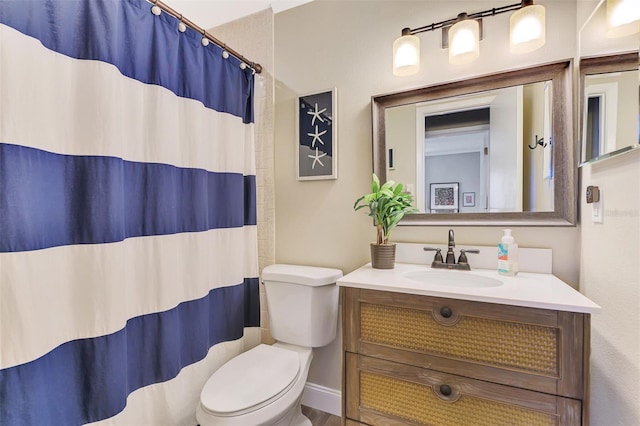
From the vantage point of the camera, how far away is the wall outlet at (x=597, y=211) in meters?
1.05

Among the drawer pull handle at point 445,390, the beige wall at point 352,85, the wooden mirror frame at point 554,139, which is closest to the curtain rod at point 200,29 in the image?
the beige wall at point 352,85

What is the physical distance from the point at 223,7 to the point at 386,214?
68.7 inches

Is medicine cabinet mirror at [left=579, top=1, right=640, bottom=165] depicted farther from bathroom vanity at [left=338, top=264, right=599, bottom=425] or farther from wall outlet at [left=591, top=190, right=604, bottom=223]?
bathroom vanity at [left=338, top=264, right=599, bottom=425]

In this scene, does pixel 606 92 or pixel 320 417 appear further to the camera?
pixel 320 417

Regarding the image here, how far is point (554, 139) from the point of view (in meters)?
1.28

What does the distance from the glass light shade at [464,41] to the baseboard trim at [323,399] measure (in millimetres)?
1929

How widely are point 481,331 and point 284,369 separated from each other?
2.84 ft

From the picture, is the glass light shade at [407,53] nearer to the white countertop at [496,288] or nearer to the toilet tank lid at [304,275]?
the white countertop at [496,288]

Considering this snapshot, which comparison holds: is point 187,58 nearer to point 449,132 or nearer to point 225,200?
point 225,200

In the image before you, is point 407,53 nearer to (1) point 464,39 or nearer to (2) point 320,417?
(1) point 464,39

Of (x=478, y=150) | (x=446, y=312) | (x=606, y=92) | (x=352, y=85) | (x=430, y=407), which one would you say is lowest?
(x=430, y=407)

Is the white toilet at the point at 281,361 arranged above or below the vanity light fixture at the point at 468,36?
below

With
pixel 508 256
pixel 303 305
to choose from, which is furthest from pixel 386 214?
pixel 303 305

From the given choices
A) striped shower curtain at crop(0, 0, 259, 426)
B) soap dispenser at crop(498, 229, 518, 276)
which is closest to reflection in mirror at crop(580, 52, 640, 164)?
soap dispenser at crop(498, 229, 518, 276)
